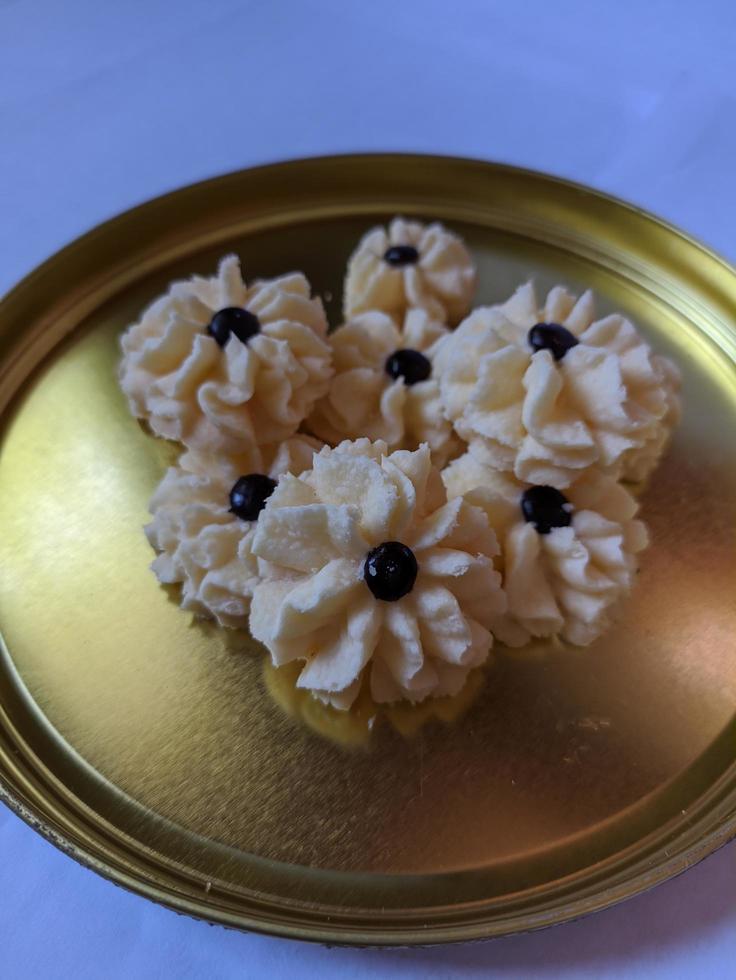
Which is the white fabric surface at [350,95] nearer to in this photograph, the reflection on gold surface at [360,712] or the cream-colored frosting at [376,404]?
the cream-colored frosting at [376,404]

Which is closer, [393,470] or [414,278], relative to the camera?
[393,470]

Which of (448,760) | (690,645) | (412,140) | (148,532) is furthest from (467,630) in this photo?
(412,140)

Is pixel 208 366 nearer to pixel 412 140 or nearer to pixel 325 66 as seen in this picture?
pixel 412 140

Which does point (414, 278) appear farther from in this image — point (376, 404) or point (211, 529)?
point (211, 529)

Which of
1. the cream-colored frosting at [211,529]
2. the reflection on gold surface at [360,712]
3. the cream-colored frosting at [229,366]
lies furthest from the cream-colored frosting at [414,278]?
the reflection on gold surface at [360,712]

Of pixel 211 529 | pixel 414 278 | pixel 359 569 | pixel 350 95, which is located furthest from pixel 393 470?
pixel 350 95

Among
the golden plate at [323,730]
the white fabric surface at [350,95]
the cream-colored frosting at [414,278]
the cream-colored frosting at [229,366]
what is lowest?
the golden plate at [323,730]

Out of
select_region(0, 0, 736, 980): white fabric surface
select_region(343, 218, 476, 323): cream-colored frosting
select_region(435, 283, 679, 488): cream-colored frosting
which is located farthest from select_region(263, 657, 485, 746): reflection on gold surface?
select_region(0, 0, 736, 980): white fabric surface
